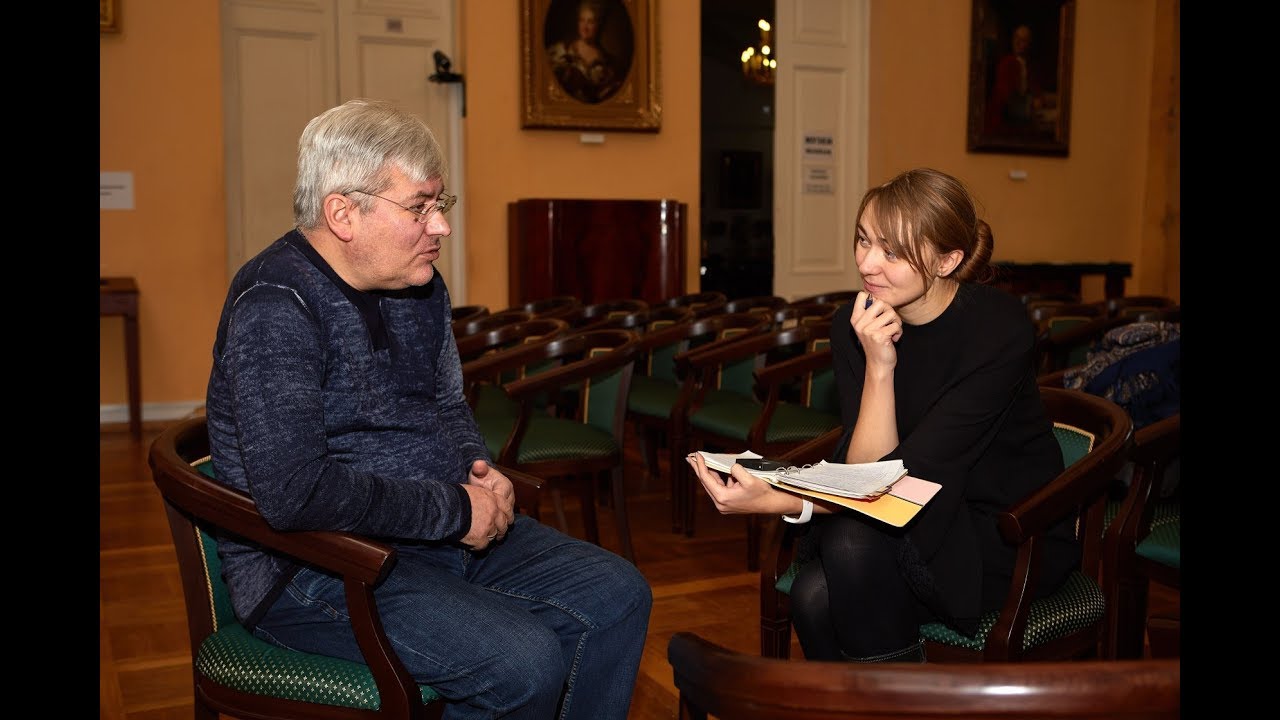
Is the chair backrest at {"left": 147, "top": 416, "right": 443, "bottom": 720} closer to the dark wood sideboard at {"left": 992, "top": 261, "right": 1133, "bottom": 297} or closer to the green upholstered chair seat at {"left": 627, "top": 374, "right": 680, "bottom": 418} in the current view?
the green upholstered chair seat at {"left": 627, "top": 374, "right": 680, "bottom": 418}

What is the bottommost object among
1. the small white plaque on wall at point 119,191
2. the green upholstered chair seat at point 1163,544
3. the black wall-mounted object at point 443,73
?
the green upholstered chair seat at point 1163,544

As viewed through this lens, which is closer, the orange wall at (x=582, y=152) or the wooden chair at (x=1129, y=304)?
the wooden chair at (x=1129, y=304)

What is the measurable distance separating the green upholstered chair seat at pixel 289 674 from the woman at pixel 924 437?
2.07ft

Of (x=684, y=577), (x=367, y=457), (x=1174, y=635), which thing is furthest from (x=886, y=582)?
(x=684, y=577)

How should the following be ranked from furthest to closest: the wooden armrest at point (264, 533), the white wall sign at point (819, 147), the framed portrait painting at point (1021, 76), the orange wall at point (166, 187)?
the framed portrait painting at point (1021, 76) < the white wall sign at point (819, 147) < the orange wall at point (166, 187) < the wooden armrest at point (264, 533)

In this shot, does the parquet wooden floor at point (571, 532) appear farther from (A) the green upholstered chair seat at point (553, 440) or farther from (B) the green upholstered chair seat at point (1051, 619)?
(B) the green upholstered chair seat at point (1051, 619)

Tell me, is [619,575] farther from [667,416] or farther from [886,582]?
[667,416]

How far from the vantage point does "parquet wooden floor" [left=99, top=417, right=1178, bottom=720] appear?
9.22 ft

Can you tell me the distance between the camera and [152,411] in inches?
291

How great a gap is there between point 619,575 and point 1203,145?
4.76 feet

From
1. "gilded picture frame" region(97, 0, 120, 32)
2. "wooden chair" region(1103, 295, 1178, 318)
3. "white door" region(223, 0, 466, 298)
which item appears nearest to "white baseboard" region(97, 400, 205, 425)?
"white door" region(223, 0, 466, 298)

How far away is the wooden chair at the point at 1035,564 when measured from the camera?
6.17 ft

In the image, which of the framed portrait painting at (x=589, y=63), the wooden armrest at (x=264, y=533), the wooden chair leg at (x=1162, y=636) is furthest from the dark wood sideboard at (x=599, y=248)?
the wooden armrest at (x=264, y=533)

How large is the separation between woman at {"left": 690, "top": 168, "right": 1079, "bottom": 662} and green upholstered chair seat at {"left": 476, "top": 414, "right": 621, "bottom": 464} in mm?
1476
